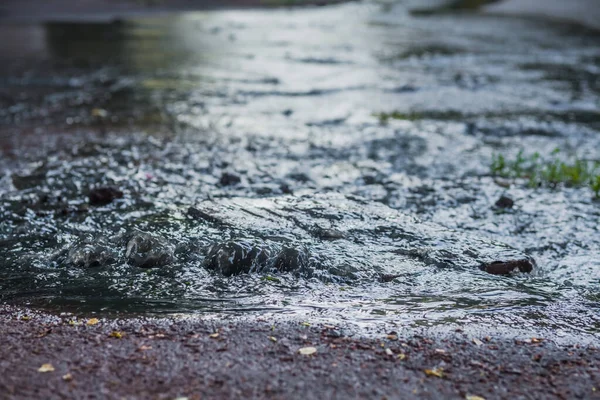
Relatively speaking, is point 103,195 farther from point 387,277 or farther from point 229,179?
point 387,277

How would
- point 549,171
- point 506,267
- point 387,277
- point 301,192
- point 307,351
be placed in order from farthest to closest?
1. point 549,171
2. point 301,192
3. point 506,267
4. point 387,277
5. point 307,351

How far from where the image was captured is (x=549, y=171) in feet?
16.7

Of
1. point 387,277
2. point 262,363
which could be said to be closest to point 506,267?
point 387,277

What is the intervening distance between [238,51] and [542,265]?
32.9 ft

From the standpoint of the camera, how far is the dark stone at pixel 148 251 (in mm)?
3398

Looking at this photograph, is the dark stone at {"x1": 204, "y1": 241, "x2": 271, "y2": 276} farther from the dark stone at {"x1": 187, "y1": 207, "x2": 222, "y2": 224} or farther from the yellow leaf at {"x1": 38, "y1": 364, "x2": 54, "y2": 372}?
the yellow leaf at {"x1": 38, "y1": 364, "x2": 54, "y2": 372}

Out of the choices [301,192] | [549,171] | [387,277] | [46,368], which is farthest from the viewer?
[549,171]

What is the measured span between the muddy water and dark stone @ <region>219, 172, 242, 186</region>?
0.01 m

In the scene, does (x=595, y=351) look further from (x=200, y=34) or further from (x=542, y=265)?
(x=200, y=34)

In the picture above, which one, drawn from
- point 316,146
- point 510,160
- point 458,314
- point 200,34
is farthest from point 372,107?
point 200,34

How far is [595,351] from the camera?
264cm

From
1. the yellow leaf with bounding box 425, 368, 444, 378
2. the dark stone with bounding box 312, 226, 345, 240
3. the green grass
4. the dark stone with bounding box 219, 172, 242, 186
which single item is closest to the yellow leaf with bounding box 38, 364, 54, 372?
the yellow leaf with bounding box 425, 368, 444, 378

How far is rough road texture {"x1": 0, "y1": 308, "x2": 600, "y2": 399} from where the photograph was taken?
7.54 feet

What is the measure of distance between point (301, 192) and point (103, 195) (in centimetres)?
145
